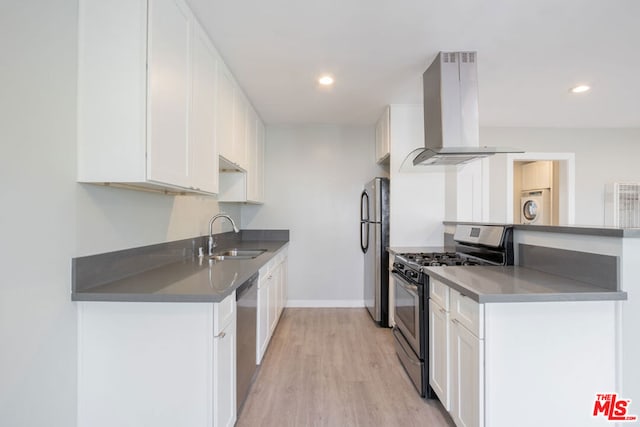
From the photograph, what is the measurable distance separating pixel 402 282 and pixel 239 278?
1.31 m

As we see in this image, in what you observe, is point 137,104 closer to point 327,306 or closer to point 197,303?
point 197,303

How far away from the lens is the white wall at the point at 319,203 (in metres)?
4.23

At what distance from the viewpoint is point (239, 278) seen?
70.2 inches

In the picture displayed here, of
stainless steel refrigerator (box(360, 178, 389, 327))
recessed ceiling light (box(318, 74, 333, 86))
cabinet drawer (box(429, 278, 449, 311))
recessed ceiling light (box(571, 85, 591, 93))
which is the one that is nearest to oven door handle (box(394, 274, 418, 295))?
cabinet drawer (box(429, 278, 449, 311))

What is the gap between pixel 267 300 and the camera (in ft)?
8.89

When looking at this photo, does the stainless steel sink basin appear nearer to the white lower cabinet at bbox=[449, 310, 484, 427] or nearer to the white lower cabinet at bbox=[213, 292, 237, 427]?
the white lower cabinet at bbox=[213, 292, 237, 427]

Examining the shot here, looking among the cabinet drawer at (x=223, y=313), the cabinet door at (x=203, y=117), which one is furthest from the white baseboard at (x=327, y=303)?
the cabinet drawer at (x=223, y=313)

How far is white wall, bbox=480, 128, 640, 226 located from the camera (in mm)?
4301

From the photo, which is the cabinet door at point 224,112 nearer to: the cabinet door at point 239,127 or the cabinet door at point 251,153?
the cabinet door at point 239,127

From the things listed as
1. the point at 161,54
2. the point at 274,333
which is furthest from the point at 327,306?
the point at 161,54

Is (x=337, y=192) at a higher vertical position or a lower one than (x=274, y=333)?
higher

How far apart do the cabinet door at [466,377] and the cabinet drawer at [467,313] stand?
0.03 metres

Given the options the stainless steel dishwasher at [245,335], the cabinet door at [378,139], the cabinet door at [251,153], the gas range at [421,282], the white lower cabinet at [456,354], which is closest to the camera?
the white lower cabinet at [456,354]

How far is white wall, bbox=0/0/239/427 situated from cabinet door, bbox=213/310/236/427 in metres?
0.62
